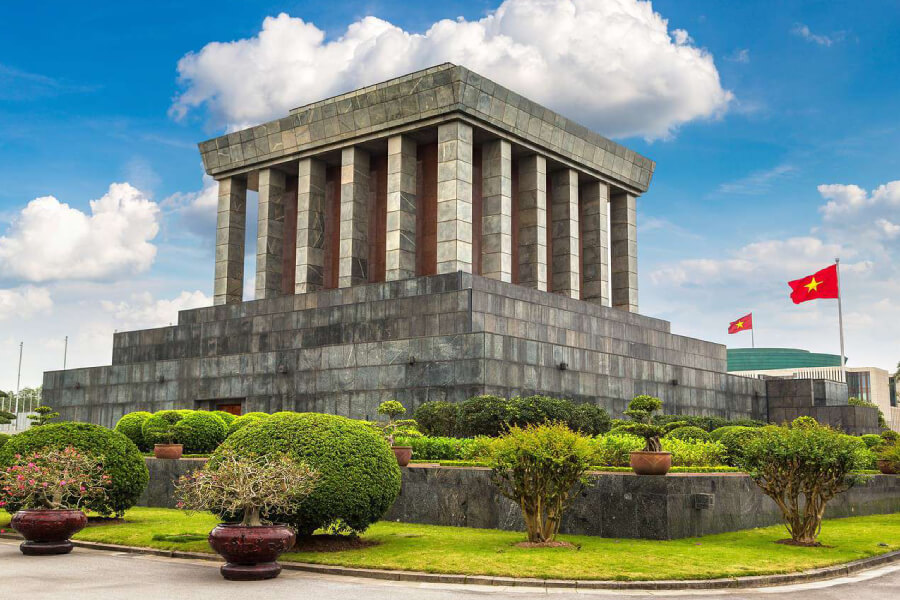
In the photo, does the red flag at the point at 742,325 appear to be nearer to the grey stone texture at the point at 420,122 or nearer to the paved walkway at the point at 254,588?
the grey stone texture at the point at 420,122

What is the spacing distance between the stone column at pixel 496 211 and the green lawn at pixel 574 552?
18482 mm

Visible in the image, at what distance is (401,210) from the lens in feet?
115

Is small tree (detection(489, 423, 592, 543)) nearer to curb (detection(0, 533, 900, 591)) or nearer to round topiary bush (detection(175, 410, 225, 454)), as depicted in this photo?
curb (detection(0, 533, 900, 591))

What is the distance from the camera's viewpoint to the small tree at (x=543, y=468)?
14203mm

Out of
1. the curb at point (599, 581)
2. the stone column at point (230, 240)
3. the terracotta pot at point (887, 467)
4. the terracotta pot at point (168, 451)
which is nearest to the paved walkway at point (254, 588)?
the curb at point (599, 581)

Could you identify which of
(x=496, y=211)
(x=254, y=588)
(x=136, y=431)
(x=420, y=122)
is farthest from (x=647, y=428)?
(x=420, y=122)

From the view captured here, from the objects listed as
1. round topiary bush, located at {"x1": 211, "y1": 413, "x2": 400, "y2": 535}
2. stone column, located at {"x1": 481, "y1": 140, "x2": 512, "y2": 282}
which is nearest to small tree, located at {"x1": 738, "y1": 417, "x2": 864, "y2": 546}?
round topiary bush, located at {"x1": 211, "y1": 413, "x2": 400, "y2": 535}

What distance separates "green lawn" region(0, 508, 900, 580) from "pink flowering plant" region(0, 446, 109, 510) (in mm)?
856

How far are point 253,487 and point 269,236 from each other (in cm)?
2889

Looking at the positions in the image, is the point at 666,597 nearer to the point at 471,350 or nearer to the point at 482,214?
the point at 471,350

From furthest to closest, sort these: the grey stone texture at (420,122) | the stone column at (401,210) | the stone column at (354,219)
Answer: the stone column at (354,219) < the stone column at (401,210) < the grey stone texture at (420,122)

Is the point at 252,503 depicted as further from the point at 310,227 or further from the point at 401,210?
the point at 310,227

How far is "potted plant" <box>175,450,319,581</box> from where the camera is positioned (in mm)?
11984

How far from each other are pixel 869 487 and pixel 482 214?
18.5 meters
